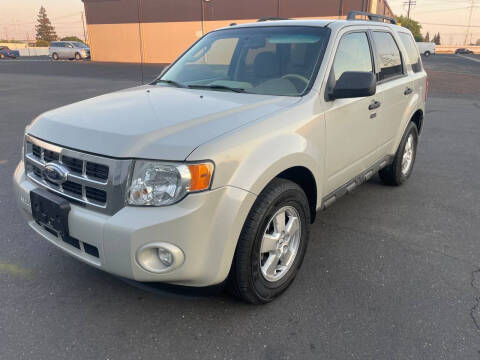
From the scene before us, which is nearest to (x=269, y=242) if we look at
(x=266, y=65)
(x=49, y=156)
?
(x=49, y=156)

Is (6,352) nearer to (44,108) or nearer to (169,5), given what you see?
(44,108)

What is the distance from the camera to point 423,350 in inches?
90.4

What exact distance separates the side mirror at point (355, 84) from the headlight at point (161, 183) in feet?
4.42

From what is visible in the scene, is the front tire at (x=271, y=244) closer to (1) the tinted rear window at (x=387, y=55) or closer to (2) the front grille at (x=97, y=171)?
(2) the front grille at (x=97, y=171)

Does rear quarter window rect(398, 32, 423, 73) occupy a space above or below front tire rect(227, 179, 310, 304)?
A: above

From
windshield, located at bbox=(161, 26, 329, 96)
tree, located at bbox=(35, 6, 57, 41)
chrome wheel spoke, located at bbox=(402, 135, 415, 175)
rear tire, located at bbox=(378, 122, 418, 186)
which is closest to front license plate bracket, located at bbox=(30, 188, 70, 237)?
windshield, located at bbox=(161, 26, 329, 96)

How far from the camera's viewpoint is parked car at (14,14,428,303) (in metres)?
2.10

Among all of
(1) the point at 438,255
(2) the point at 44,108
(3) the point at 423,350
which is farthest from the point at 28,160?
(2) the point at 44,108

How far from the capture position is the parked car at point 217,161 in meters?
2.10

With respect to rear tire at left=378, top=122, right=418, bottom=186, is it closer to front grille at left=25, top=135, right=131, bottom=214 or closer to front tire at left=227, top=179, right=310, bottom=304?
front tire at left=227, top=179, right=310, bottom=304

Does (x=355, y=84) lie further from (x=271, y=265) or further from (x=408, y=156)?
(x=408, y=156)

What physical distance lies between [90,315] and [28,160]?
3.66 ft

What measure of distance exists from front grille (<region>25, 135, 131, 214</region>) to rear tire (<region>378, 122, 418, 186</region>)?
141 inches

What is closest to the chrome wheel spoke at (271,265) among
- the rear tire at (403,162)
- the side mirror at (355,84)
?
the side mirror at (355,84)
